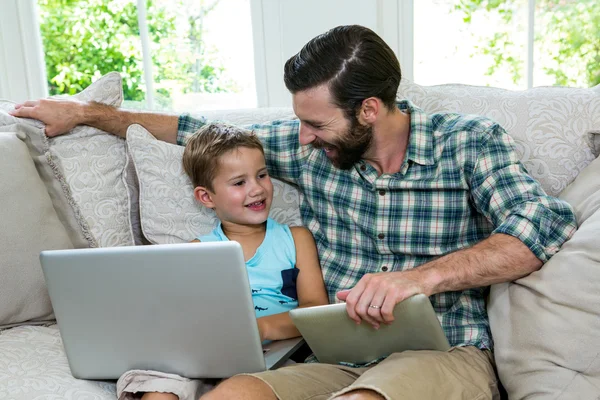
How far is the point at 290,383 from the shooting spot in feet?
4.21

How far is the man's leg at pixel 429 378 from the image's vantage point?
1170 mm

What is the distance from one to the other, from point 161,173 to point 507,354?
0.91 m

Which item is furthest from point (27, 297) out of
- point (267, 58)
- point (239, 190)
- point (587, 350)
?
point (267, 58)

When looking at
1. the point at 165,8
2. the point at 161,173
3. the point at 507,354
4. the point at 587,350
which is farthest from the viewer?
the point at 165,8

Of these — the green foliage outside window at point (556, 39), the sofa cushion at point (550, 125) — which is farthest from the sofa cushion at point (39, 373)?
the green foliage outside window at point (556, 39)

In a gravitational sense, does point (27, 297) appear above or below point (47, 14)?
below

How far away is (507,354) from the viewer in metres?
1.30

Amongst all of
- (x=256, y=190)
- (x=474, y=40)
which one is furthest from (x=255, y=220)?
(x=474, y=40)

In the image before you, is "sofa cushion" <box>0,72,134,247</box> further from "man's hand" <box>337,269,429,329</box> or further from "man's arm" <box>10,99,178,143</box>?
"man's hand" <box>337,269,429,329</box>

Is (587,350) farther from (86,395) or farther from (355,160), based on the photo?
(86,395)

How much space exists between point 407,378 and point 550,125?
29.8 inches

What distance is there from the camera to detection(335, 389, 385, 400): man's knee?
3.78 feet

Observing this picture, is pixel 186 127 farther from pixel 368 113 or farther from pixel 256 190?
pixel 368 113

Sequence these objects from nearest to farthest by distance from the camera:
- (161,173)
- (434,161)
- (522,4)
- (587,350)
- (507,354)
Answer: (587,350), (507,354), (434,161), (161,173), (522,4)
